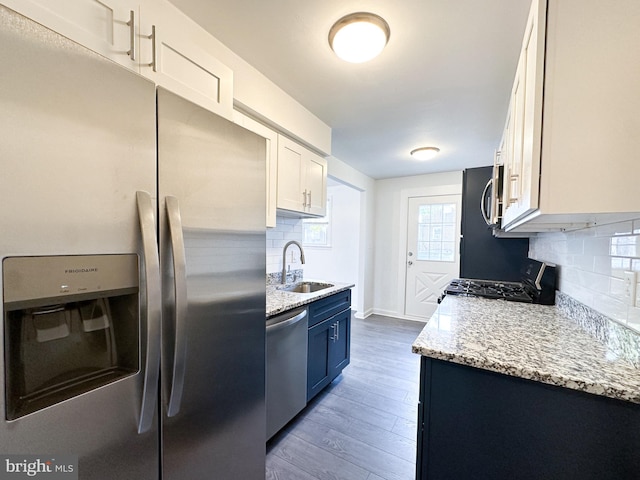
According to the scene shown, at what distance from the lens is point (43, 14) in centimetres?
81

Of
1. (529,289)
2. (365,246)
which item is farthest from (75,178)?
(365,246)

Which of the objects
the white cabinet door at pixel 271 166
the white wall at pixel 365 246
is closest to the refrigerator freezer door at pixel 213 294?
the white cabinet door at pixel 271 166

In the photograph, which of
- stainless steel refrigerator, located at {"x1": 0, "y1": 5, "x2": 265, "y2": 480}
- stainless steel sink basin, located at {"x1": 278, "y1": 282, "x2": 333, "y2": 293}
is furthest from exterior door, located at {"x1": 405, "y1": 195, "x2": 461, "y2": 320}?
stainless steel refrigerator, located at {"x1": 0, "y1": 5, "x2": 265, "y2": 480}

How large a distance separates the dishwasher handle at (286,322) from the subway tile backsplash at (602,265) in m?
1.53

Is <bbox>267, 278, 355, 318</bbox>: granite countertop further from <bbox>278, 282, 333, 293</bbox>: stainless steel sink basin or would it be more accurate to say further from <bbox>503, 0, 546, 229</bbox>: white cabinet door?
<bbox>503, 0, 546, 229</bbox>: white cabinet door

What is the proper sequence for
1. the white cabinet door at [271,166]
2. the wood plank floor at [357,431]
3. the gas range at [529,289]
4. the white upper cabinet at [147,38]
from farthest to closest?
the white cabinet door at [271,166]
the gas range at [529,289]
the wood plank floor at [357,431]
the white upper cabinet at [147,38]

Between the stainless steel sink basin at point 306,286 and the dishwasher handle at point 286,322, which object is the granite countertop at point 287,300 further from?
the stainless steel sink basin at point 306,286

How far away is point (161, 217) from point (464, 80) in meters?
2.08

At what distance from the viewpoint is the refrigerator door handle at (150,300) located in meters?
0.77

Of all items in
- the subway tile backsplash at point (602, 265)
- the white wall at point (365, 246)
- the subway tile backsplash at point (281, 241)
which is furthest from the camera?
the white wall at point (365, 246)

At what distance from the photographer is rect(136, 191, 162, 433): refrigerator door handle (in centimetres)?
77

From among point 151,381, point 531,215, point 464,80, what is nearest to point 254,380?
point 151,381

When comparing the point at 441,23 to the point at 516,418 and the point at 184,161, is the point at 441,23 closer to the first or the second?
the point at 184,161

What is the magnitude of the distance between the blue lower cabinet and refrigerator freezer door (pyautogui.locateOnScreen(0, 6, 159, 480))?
1335 millimetres
